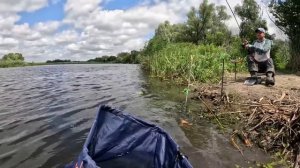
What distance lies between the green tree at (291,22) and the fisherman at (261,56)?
5.89 metres

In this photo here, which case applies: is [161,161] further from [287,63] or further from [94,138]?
[287,63]

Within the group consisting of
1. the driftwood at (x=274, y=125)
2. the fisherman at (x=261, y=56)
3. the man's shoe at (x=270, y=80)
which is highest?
the fisherman at (x=261, y=56)

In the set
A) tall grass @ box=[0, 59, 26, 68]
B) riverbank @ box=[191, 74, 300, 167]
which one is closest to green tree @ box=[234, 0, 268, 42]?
riverbank @ box=[191, 74, 300, 167]

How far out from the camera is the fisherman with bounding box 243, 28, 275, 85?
1203cm

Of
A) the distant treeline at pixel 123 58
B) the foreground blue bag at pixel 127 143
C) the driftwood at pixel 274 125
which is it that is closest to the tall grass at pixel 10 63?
the distant treeline at pixel 123 58

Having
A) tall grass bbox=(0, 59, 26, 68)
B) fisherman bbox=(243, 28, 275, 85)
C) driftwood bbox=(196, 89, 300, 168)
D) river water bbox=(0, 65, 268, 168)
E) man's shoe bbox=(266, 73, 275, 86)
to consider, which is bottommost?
tall grass bbox=(0, 59, 26, 68)

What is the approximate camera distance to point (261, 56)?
12.3 meters

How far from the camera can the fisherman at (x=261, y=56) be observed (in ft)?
39.5

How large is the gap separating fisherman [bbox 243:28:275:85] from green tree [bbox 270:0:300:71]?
5893mm

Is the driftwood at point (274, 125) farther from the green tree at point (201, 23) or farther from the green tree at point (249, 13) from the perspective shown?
the green tree at point (201, 23)

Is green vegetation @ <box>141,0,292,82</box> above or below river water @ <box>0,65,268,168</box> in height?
above

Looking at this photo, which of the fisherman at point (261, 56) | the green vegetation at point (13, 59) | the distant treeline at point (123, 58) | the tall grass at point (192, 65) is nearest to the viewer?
the fisherman at point (261, 56)

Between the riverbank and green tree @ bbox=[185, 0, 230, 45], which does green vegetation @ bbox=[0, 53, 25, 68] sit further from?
the riverbank

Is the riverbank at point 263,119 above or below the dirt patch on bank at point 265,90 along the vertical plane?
below
